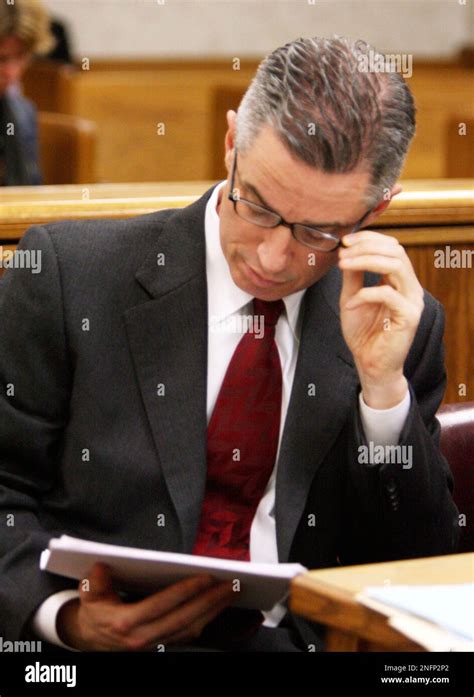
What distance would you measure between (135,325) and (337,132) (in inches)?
15.1

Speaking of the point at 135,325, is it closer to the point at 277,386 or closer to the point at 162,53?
the point at 277,386

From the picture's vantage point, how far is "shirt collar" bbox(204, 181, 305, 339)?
1.76 meters

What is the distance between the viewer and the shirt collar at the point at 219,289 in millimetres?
1760

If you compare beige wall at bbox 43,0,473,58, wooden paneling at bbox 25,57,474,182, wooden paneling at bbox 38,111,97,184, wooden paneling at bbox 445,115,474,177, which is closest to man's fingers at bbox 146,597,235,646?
wooden paneling at bbox 38,111,97,184

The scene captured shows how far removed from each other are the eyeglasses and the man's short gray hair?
0.07 metres

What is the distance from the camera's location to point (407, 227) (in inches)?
99.3

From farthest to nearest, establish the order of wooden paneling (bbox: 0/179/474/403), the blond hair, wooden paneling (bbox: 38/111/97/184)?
1. the blond hair
2. wooden paneling (bbox: 38/111/97/184)
3. wooden paneling (bbox: 0/179/474/403)

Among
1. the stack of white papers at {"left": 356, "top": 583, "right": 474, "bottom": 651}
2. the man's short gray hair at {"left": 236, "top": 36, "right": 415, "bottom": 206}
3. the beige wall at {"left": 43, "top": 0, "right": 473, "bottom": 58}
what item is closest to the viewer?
the stack of white papers at {"left": 356, "top": 583, "right": 474, "bottom": 651}

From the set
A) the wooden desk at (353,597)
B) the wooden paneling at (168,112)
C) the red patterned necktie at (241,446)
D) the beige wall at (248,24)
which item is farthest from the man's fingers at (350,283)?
the beige wall at (248,24)

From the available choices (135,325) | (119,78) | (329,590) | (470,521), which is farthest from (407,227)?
(119,78)

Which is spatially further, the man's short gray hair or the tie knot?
the tie knot

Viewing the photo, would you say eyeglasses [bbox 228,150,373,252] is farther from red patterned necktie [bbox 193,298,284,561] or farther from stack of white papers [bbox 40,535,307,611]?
stack of white papers [bbox 40,535,307,611]

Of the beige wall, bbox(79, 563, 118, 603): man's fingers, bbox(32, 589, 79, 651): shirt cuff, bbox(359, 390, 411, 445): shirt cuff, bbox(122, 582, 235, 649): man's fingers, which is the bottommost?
bbox(32, 589, 79, 651): shirt cuff

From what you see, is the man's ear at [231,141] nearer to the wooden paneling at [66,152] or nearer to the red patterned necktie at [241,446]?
the red patterned necktie at [241,446]
